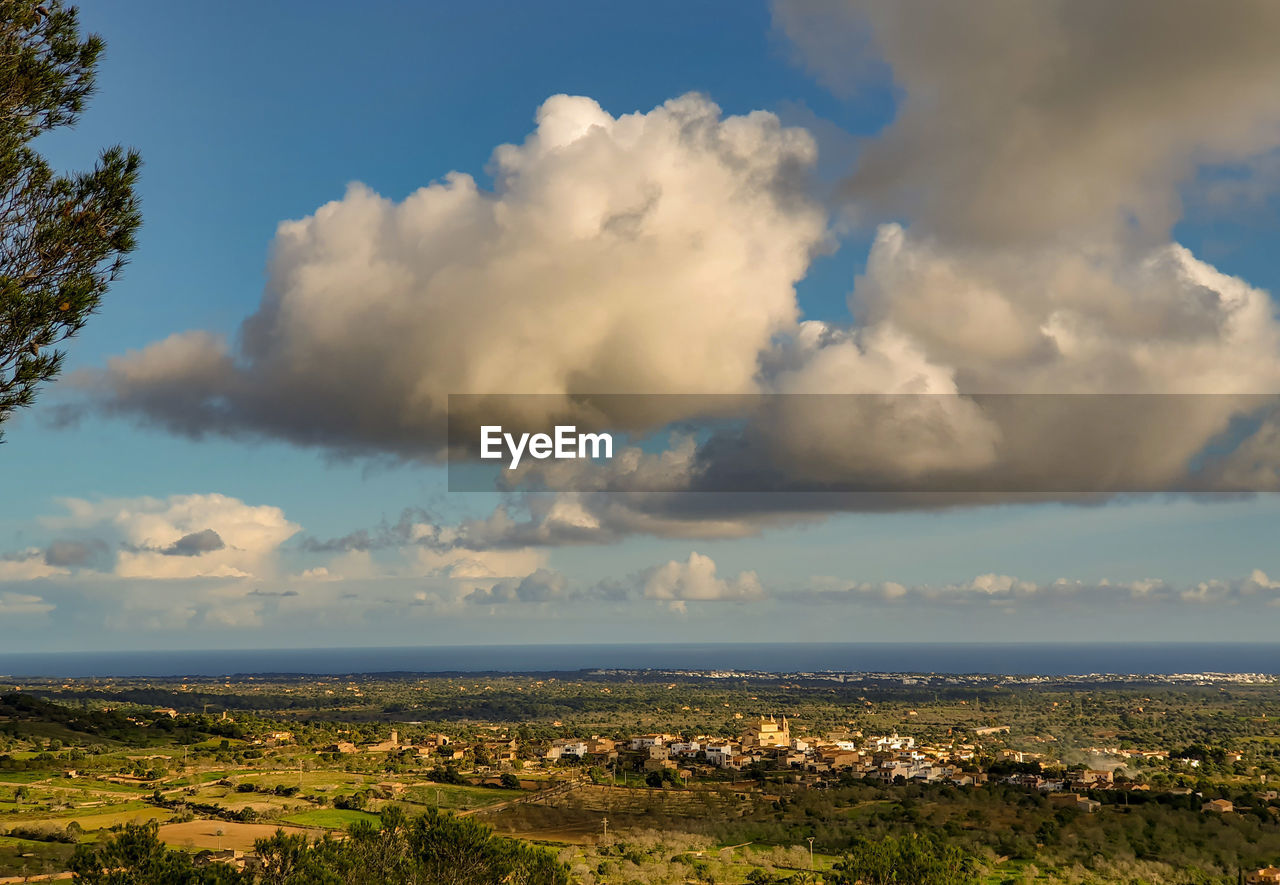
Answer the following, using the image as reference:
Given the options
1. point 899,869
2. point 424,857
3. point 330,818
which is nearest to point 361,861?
point 424,857

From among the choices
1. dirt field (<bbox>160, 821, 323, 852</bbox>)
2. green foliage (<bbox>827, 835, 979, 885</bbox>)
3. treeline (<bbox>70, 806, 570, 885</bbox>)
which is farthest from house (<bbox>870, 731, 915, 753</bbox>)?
treeline (<bbox>70, 806, 570, 885</bbox>)

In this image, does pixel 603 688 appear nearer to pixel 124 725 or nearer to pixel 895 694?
pixel 895 694

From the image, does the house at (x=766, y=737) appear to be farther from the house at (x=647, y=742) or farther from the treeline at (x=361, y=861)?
the treeline at (x=361, y=861)

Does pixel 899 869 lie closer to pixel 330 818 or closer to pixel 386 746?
pixel 330 818

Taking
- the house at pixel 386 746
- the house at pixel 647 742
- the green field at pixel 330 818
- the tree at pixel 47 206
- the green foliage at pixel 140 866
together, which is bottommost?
the house at pixel 647 742

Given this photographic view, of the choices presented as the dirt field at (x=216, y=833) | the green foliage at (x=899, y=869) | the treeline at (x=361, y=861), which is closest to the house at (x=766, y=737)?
the dirt field at (x=216, y=833)

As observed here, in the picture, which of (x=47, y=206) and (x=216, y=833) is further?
(x=216, y=833)

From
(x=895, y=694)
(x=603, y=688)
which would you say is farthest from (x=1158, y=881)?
(x=603, y=688)
